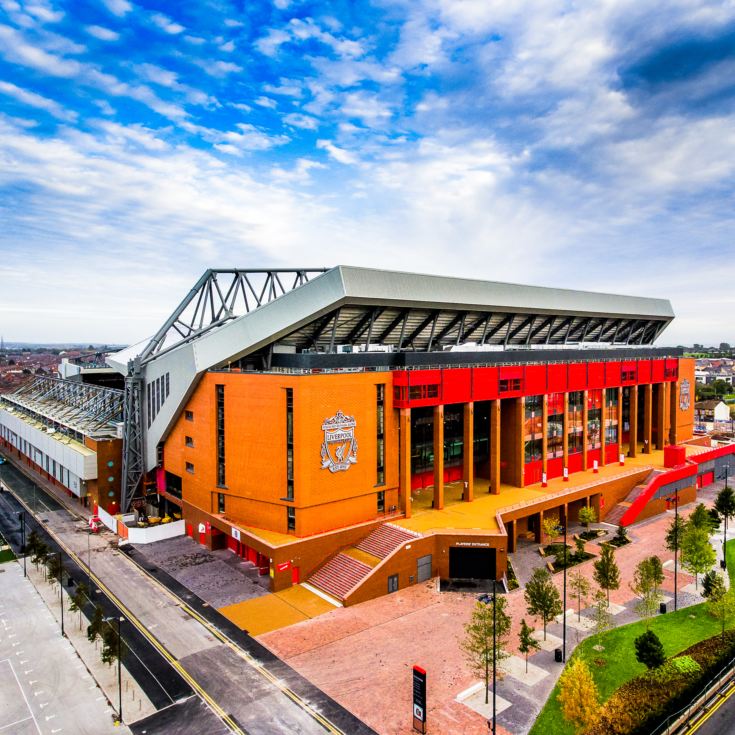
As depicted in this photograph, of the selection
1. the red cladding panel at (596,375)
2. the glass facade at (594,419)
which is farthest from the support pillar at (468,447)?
the glass facade at (594,419)

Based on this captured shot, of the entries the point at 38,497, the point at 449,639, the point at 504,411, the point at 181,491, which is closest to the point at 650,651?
the point at 449,639

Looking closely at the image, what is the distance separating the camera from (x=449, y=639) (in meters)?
35.3

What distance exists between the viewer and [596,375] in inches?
2707

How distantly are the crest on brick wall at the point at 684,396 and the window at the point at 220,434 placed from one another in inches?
2702

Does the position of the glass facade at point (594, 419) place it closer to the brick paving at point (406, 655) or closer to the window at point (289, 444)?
the brick paving at point (406, 655)

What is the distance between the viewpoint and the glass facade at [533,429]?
6212cm

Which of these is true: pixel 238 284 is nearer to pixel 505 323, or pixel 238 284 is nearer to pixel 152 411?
pixel 152 411

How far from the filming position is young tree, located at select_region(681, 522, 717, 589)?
137ft

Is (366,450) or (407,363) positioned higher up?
(407,363)

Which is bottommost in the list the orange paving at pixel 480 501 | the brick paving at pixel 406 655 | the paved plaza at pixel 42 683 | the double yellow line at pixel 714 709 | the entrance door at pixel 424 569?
the double yellow line at pixel 714 709

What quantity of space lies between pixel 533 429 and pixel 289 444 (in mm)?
30465

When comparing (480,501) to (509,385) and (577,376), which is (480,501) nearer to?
(509,385)

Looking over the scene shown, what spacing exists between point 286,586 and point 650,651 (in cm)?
2521

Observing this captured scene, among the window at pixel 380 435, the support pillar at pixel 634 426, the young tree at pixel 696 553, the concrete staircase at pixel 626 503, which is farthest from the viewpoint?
the support pillar at pixel 634 426
